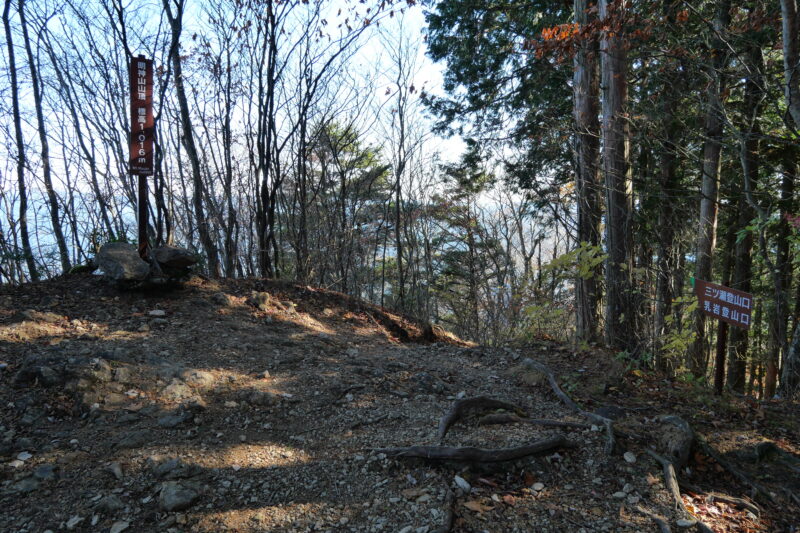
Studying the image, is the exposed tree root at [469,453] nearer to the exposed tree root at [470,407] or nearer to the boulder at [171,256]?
the exposed tree root at [470,407]

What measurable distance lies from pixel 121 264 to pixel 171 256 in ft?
1.82

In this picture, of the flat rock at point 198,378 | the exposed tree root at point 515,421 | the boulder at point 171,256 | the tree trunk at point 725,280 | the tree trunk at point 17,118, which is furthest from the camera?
the tree trunk at point 17,118

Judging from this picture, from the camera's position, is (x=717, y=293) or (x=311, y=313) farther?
(x=311, y=313)

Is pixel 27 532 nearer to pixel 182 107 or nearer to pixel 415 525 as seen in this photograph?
pixel 415 525

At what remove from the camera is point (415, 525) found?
7.64 feet

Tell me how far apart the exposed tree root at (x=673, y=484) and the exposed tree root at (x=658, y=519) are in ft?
0.59

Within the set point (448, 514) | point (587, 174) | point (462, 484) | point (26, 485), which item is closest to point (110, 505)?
point (26, 485)

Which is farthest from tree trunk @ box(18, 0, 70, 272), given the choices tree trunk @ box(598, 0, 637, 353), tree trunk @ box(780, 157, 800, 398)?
tree trunk @ box(780, 157, 800, 398)

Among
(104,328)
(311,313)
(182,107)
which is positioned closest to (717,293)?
(311,313)

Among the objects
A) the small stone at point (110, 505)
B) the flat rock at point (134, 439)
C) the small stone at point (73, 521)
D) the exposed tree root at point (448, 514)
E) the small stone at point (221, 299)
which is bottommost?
the exposed tree root at point (448, 514)

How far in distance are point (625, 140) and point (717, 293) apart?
2297 mm

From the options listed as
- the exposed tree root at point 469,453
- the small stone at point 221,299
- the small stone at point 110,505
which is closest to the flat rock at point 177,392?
the small stone at point 110,505

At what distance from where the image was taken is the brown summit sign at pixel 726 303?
11.8 feet

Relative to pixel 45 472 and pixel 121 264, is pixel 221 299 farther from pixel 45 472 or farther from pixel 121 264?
pixel 45 472
